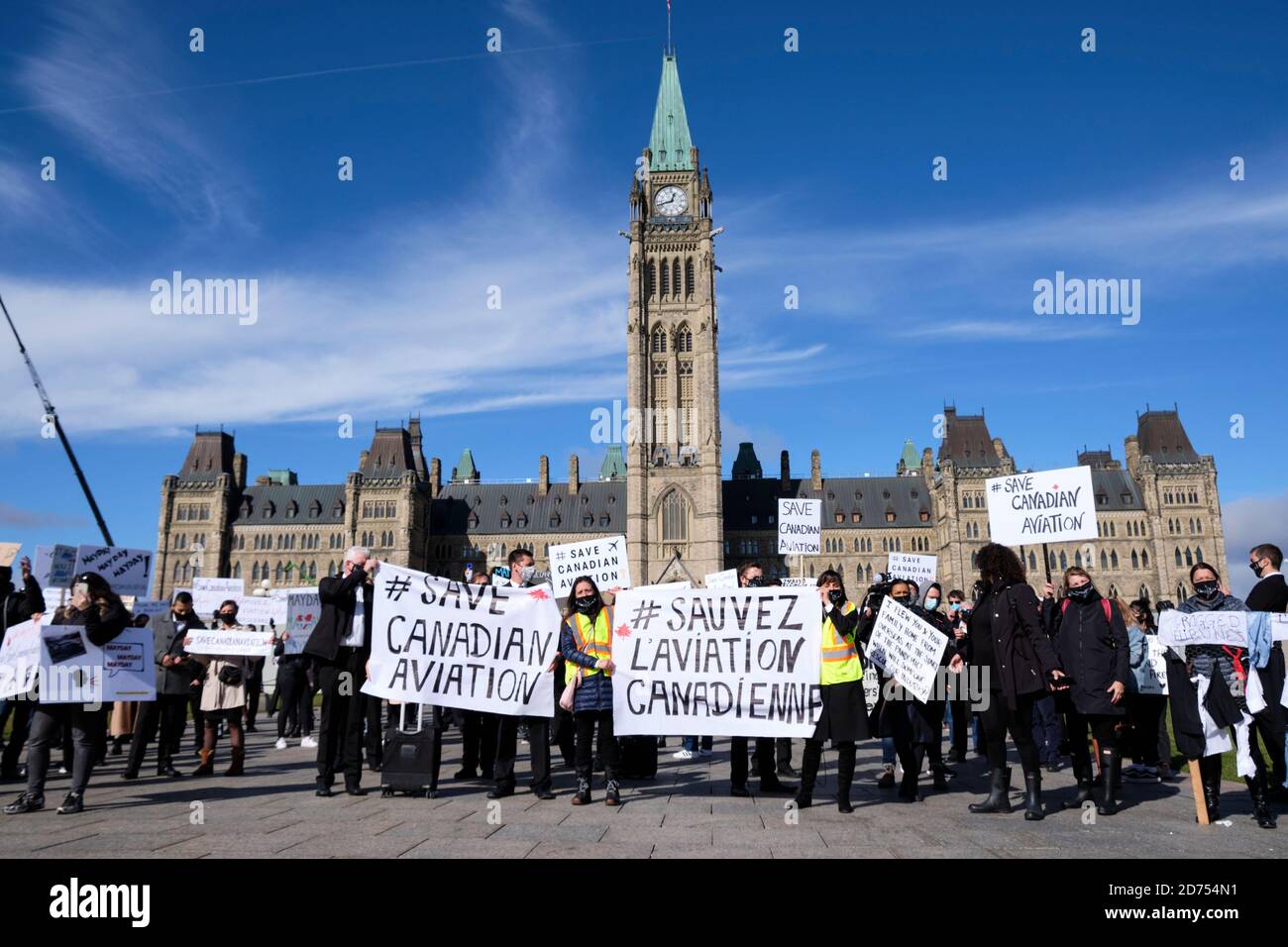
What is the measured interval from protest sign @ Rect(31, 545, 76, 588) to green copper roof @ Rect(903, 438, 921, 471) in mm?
95641

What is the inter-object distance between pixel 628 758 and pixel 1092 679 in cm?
558

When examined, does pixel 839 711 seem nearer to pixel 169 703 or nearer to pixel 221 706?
pixel 221 706

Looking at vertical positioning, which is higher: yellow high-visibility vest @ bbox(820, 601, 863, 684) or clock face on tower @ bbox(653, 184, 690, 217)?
clock face on tower @ bbox(653, 184, 690, 217)

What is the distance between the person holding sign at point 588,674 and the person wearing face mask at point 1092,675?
188 inches

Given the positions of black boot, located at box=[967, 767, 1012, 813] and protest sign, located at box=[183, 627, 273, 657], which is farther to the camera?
protest sign, located at box=[183, 627, 273, 657]

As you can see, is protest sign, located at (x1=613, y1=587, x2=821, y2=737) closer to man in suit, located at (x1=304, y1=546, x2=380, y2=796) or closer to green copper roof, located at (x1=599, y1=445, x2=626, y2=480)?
man in suit, located at (x1=304, y1=546, x2=380, y2=796)

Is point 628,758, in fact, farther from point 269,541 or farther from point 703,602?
point 269,541

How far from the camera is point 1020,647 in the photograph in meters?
8.39

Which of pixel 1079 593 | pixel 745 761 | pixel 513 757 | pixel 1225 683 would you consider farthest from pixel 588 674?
pixel 1225 683

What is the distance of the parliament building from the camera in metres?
77.1

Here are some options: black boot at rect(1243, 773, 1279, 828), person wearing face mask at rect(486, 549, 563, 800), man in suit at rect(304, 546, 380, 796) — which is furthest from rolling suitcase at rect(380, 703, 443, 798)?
black boot at rect(1243, 773, 1279, 828)
